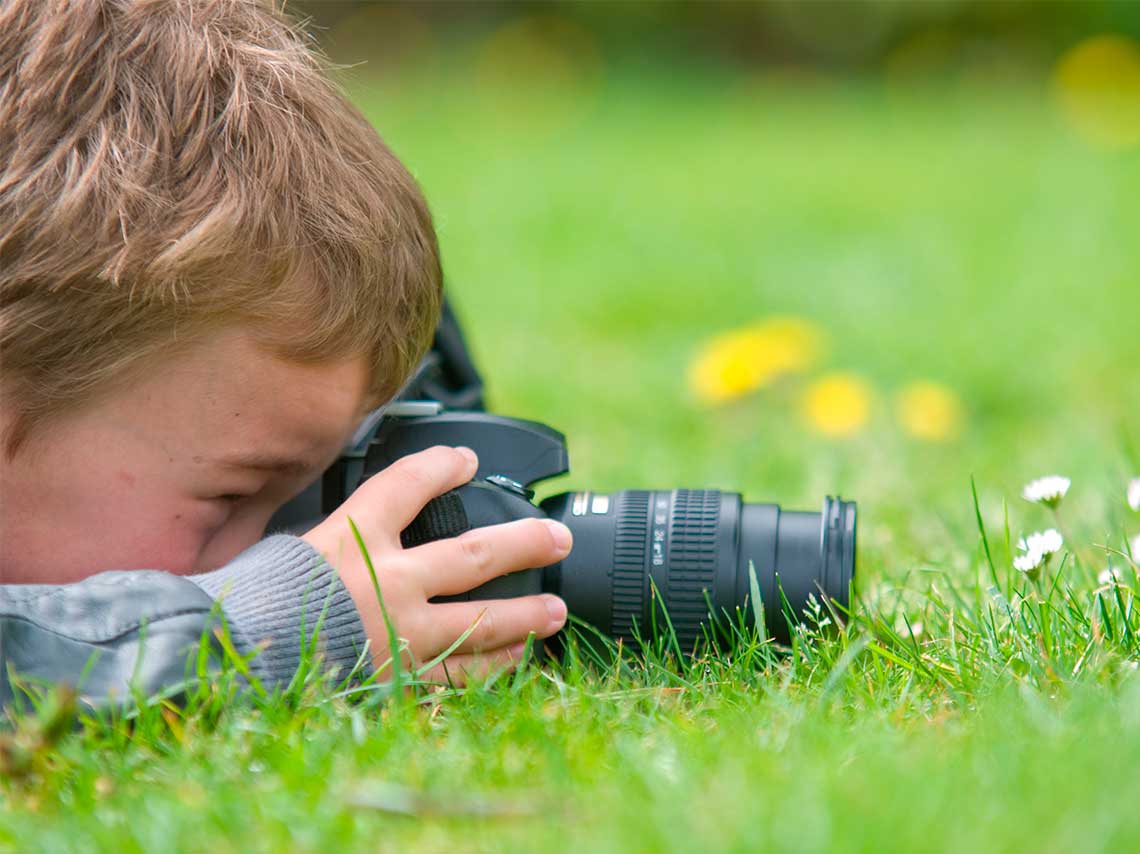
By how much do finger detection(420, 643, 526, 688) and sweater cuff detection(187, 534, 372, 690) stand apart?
0.11 metres

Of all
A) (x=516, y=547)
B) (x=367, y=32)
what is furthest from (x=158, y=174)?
(x=367, y=32)

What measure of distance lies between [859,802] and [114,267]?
39.9 inches

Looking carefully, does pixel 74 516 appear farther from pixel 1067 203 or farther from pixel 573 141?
pixel 573 141

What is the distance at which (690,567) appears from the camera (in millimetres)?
1723

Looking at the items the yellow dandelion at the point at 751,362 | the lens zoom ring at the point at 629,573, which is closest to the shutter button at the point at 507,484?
the lens zoom ring at the point at 629,573

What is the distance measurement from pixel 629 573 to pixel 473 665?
233 mm

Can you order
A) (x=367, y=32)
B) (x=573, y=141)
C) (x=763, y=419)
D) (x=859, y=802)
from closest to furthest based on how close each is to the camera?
1. (x=859, y=802)
2. (x=763, y=419)
3. (x=573, y=141)
4. (x=367, y=32)

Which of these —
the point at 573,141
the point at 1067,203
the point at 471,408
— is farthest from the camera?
the point at 573,141

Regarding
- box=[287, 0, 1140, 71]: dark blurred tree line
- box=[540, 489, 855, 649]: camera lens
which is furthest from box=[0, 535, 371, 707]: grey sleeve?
box=[287, 0, 1140, 71]: dark blurred tree line

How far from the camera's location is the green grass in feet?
3.63

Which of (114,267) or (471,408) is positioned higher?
(114,267)

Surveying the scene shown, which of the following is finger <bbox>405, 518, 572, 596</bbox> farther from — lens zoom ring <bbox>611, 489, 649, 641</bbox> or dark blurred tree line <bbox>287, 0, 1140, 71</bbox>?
dark blurred tree line <bbox>287, 0, 1140, 71</bbox>

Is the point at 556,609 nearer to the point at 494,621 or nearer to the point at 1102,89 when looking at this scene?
the point at 494,621

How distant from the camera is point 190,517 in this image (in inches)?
69.2
